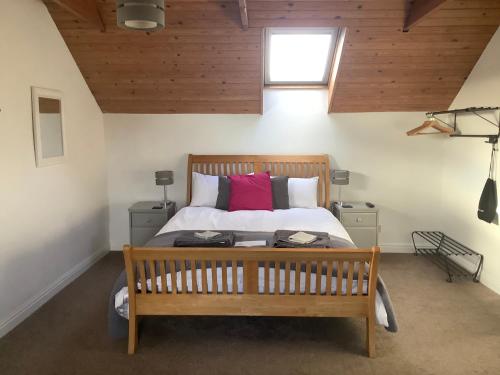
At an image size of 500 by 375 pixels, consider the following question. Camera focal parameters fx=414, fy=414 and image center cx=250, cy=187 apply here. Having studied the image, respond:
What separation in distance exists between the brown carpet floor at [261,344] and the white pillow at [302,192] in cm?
128

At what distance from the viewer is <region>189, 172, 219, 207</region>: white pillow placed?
430cm

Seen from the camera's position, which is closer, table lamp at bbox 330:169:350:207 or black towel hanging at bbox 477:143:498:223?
black towel hanging at bbox 477:143:498:223

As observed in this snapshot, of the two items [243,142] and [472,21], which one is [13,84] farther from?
[472,21]

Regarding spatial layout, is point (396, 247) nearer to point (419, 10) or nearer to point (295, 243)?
point (295, 243)

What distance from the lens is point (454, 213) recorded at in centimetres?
439

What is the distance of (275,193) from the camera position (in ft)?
13.9

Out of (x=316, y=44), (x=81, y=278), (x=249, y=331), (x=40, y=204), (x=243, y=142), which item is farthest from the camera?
(x=243, y=142)

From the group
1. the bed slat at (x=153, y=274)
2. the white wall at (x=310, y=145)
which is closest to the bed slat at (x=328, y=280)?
the bed slat at (x=153, y=274)

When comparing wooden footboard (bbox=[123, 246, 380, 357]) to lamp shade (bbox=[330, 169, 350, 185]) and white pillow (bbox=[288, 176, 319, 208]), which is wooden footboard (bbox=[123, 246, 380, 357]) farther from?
lamp shade (bbox=[330, 169, 350, 185])

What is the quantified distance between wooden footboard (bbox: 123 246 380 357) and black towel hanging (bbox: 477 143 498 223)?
170cm

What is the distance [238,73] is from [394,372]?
2.96 meters

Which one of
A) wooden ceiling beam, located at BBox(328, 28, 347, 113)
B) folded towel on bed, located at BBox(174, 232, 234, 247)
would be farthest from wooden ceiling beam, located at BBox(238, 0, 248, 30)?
folded towel on bed, located at BBox(174, 232, 234, 247)

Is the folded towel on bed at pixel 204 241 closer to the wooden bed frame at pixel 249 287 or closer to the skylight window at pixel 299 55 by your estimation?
the wooden bed frame at pixel 249 287

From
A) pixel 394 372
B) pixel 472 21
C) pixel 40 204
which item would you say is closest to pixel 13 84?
pixel 40 204
